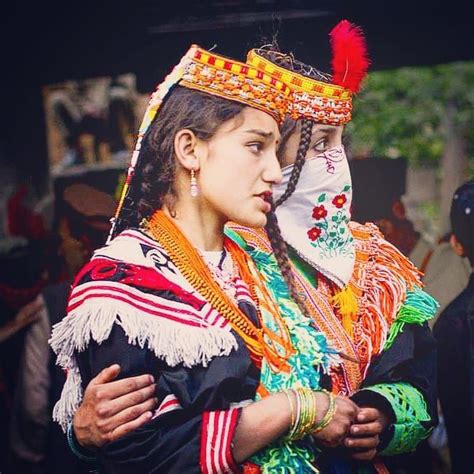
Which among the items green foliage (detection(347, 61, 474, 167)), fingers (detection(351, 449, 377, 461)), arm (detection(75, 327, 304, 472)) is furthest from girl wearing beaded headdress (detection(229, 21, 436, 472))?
green foliage (detection(347, 61, 474, 167))

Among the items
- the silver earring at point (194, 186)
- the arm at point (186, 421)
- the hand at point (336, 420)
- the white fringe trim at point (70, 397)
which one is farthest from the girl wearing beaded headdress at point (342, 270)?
the white fringe trim at point (70, 397)

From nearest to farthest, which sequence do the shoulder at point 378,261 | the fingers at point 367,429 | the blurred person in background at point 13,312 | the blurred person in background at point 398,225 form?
the fingers at point 367,429 → the shoulder at point 378,261 → the blurred person in background at point 398,225 → the blurred person in background at point 13,312

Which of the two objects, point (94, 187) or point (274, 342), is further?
point (94, 187)

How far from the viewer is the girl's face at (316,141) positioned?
2.50m

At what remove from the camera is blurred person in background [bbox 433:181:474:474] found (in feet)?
9.75

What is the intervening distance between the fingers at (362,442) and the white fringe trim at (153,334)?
1.50 feet

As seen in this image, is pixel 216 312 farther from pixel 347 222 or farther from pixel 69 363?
pixel 347 222

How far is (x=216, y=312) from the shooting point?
2246 mm

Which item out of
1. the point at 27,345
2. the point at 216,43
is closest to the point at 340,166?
the point at 216,43

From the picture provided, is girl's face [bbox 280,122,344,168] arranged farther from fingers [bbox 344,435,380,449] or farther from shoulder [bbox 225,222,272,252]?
fingers [bbox 344,435,380,449]

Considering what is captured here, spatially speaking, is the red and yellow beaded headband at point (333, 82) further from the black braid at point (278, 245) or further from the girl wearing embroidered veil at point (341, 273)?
the black braid at point (278, 245)

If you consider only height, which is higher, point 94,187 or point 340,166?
point 340,166

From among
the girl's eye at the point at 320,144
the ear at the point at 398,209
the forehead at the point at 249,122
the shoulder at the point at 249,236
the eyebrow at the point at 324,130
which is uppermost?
the forehead at the point at 249,122

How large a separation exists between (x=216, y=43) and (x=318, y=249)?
717mm
